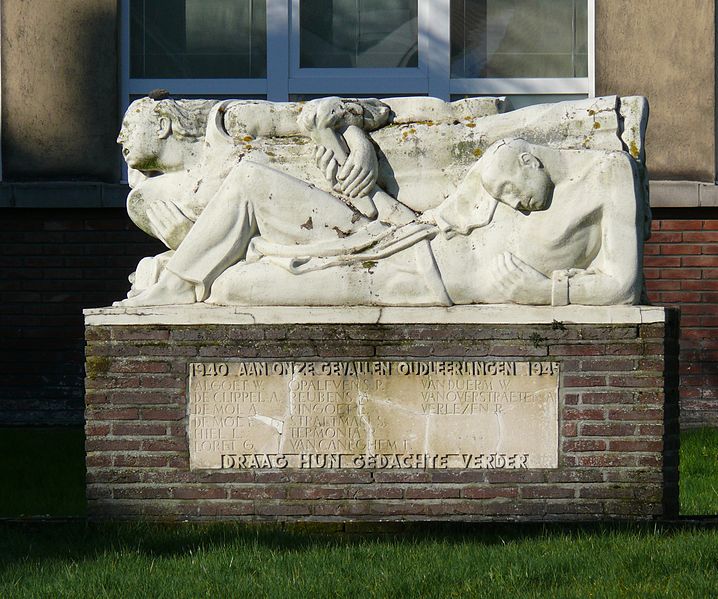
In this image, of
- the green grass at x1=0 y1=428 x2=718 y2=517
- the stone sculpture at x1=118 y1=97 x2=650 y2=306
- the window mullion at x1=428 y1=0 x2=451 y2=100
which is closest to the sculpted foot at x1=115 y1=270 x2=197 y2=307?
the stone sculpture at x1=118 y1=97 x2=650 y2=306

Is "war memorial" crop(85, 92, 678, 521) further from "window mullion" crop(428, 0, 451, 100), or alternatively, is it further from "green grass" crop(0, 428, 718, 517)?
"window mullion" crop(428, 0, 451, 100)

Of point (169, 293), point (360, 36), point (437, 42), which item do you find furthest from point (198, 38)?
point (169, 293)

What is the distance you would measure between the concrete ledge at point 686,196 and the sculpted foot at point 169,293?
5.24 metres

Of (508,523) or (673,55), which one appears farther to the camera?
(673,55)

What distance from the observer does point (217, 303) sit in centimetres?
697

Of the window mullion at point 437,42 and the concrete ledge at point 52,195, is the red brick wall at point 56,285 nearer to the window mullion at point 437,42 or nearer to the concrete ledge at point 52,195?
the concrete ledge at point 52,195

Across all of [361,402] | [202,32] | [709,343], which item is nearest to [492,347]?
[361,402]

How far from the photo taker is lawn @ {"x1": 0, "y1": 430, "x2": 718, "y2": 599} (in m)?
5.47

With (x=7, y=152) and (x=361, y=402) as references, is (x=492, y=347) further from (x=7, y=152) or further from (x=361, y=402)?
(x=7, y=152)

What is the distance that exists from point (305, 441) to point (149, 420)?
2.53ft

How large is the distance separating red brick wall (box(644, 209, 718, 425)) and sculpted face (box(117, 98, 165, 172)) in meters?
5.10

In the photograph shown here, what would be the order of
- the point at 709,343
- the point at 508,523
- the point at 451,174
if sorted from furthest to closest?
the point at 709,343
the point at 451,174
the point at 508,523

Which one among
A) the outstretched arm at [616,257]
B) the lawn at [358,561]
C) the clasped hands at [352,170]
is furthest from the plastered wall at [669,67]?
the lawn at [358,561]

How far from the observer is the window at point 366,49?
11641 mm
